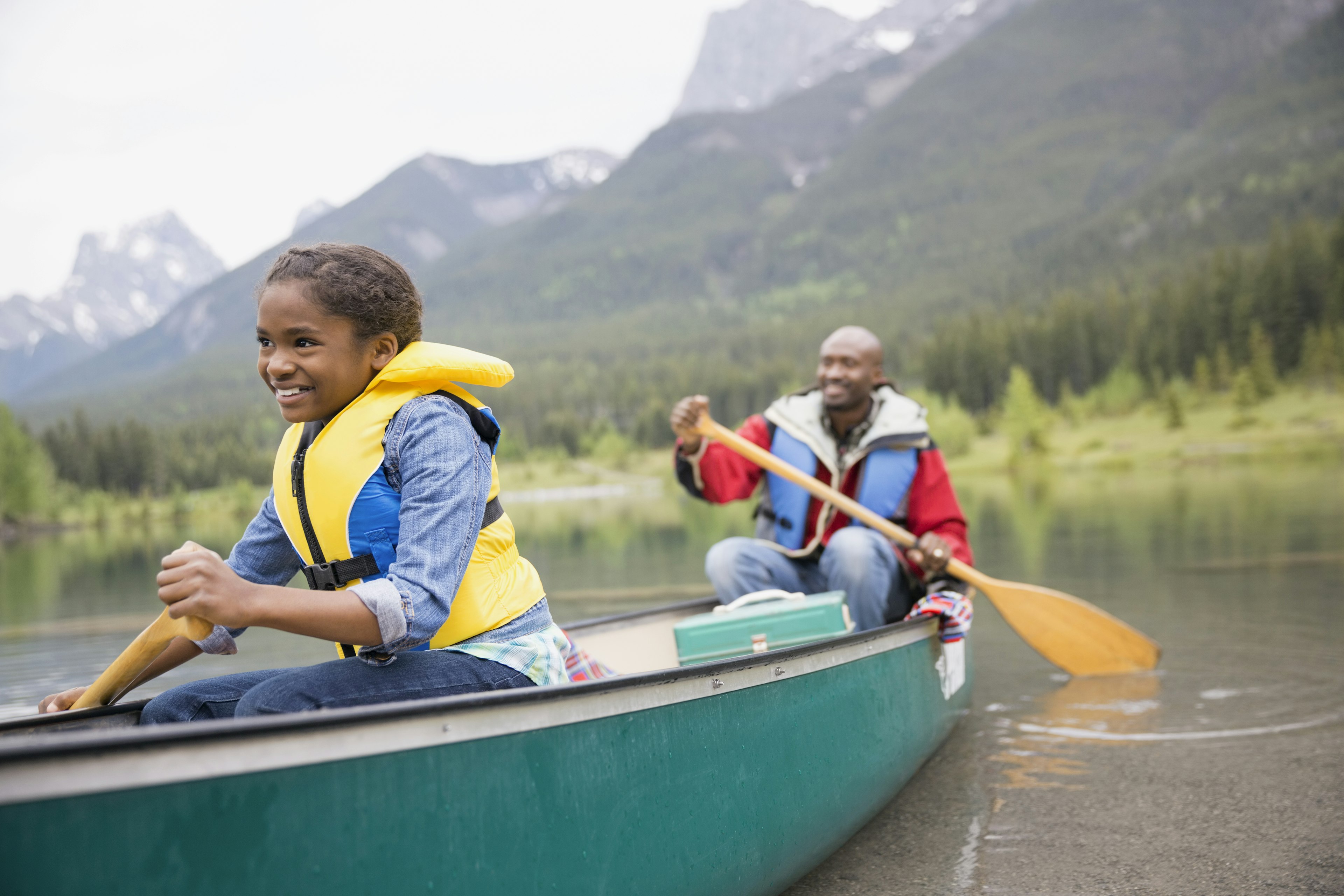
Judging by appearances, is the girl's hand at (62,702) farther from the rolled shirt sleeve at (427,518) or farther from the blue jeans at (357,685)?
the rolled shirt sleeve at (427,518)

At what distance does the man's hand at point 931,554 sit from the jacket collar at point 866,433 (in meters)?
0.49

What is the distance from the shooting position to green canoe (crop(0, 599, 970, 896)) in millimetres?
1690

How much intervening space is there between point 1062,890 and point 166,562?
9.29ft

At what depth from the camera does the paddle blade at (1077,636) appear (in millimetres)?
6156

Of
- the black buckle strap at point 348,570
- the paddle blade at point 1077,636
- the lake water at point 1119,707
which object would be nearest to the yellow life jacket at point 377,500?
the black buckle strap at point 348,570

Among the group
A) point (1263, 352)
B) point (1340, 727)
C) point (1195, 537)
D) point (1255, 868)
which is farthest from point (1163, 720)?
point (1263, 352)

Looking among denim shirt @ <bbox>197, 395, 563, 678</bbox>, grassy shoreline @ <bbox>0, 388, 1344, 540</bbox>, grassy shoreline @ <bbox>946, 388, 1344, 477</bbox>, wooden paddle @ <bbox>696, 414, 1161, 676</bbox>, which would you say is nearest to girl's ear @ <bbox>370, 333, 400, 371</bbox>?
denim shirt @ <bbox>197, 395, 563, 678</bbox>

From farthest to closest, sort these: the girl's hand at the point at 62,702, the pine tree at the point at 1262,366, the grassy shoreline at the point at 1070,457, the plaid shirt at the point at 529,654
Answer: the pine tree at the point at 1262,366 < the grassy shoreline at the point at 1070,457 < the girl's hand at the point at 62,702 < the plaid shirt at the point at 529,654

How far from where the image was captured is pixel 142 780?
172 centimetres

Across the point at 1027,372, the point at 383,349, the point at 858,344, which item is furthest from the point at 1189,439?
the point at 383,349

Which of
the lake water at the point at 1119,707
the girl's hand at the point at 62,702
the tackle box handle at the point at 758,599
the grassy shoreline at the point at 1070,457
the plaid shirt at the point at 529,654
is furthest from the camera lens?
the grassy shoreline at the point at 1070,457

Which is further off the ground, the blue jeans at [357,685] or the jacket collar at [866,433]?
the jacket collar at [866,433]

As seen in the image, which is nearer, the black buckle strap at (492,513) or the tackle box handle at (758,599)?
the black buckle strap at (492,513)

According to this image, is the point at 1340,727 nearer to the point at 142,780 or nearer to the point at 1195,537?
the point at 142,780
